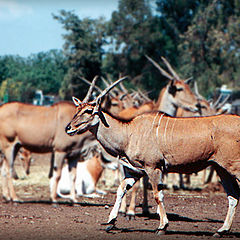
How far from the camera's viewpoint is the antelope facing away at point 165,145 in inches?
254

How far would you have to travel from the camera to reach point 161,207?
6.50 m

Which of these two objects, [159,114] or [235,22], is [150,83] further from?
[159,114]

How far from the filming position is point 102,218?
26.2ft

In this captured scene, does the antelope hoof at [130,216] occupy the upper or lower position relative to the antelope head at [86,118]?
lower

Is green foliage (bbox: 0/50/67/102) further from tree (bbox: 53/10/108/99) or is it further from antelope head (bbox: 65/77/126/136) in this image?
A: antelope head (bbox: 65/77/126/136)

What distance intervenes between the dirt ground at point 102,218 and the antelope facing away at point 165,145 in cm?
36

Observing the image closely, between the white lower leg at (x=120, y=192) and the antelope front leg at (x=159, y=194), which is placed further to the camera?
the white lower leg at (x=120, y=192)

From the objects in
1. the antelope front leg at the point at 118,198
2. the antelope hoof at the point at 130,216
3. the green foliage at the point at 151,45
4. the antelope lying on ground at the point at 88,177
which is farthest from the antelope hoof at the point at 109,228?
the green foliage at the point at 151,45

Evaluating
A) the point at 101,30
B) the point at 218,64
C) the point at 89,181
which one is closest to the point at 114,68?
the point at 101,30

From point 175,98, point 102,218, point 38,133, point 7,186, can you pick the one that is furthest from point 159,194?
point 7,186

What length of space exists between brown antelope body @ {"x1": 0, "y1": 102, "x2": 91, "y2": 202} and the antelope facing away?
2.76 metres

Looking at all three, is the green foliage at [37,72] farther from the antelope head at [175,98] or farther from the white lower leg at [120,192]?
the white lower leg at [120,192]

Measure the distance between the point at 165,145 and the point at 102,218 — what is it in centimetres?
187

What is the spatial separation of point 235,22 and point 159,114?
27.8 metres
